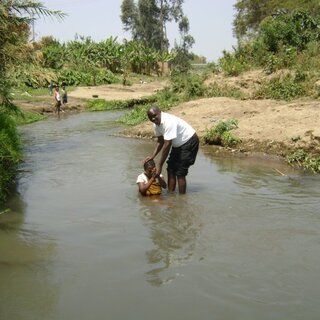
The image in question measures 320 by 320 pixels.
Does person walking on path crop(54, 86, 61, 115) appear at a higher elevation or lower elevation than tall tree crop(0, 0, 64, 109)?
lower

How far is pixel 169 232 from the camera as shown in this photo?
5930 mm

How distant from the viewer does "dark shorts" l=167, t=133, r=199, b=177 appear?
7.21 metres

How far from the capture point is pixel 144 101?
2592cm

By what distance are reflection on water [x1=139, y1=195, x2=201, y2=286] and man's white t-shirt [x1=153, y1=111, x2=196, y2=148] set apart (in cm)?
94

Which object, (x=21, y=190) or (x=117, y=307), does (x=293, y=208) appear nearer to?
(x=117, y=307)

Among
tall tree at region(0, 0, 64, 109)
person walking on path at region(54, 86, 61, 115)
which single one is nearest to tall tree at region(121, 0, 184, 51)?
person walking on path at region(54, 86, 61, 115)

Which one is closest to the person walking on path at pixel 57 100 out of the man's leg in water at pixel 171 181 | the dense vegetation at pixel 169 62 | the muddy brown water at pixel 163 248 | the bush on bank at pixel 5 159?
the dense vegetation at pixel 169 62

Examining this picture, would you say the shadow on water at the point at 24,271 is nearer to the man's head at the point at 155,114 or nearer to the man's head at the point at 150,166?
the man's head at the point at 150,166

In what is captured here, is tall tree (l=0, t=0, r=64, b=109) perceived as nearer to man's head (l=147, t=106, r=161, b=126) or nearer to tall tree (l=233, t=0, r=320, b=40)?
man's head (l=147, t=106, r=161, b=126)

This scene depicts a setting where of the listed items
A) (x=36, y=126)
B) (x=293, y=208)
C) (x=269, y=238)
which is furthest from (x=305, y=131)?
(x=36, y=126)

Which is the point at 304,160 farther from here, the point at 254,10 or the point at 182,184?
the point at 254,10

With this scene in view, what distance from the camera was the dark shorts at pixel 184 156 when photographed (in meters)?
7.21

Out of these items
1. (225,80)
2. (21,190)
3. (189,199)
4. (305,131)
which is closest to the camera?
(189,199)

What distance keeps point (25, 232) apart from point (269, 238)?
120 inches
